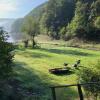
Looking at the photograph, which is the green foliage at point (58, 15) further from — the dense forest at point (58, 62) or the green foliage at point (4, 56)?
the green foliage at point (4, 56)

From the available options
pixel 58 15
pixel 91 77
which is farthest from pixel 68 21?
pixel 91 77

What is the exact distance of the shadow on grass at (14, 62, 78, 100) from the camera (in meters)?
33.7

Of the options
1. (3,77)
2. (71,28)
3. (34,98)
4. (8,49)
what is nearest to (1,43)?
(8,49)

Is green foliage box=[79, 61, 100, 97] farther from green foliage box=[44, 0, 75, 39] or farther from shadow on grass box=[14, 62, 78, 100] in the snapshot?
green foliage box=[44, 0, 75, 39]

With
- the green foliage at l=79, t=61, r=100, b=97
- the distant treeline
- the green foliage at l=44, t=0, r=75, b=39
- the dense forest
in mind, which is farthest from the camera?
the green foliage at l=44, t=0, r=75, b=39

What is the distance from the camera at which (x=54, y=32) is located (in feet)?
446

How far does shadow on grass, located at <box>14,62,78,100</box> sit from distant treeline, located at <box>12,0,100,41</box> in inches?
2304

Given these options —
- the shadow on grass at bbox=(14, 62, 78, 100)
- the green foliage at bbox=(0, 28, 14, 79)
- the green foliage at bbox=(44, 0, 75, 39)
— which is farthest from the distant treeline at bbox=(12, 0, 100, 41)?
the green foliage at bbox=(0, 28, 14, 79)

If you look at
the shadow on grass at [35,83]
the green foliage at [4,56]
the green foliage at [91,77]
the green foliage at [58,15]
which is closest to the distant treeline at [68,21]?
the green foliage at [58,15]

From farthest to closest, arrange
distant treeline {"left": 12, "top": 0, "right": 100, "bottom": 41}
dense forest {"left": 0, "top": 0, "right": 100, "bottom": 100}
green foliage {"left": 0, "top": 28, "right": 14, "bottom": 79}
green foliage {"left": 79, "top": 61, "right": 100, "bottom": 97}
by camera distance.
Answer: distant treeline {"left": 12, "top": 0, "right": 100, "bottom": 41} → dense forest {"left": 0, "top": 0, "right": 100, "bottom": 100} → green foliage {"left": 0, "top": 28, "right": 14, "bottom": 79} → green foliage {"left": 79, "top": 61, "right": 100, "bottom": 97}

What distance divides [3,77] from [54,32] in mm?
108153

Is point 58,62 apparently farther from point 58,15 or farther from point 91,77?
Answer: point 58,15

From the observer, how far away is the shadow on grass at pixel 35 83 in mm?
33719

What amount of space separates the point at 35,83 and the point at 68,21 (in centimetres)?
10191
